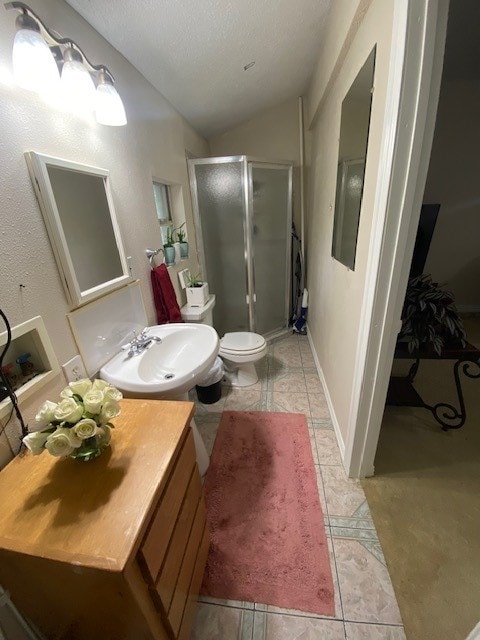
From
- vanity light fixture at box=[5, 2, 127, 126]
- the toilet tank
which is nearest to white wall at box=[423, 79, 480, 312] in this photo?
the toilet tank

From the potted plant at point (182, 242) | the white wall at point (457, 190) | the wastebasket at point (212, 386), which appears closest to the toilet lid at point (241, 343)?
the wastebasket at point (212, 386)

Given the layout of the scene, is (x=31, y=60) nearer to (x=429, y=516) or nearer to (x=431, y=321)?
(x=431, y=321)

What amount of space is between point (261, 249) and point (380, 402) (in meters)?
1.95

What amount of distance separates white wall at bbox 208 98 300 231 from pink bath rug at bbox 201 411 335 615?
8.91ft

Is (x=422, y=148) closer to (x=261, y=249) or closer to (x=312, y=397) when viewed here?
(x=312, y=397)

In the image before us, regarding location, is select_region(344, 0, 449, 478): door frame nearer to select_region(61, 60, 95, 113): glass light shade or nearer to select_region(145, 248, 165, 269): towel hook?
select_region(61, 60, 95, 113): glass light shade

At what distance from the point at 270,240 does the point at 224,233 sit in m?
0.51

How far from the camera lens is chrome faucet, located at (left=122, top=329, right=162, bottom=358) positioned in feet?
4.12

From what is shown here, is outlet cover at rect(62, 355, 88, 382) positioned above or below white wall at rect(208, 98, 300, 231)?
below

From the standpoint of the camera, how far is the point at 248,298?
274cm

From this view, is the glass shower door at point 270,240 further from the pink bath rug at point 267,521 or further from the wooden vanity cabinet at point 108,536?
the wooden vanity cabinet at point 108,536

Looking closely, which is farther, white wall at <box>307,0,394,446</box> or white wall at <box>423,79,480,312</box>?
white wall at <box>423,79,480,312</box>

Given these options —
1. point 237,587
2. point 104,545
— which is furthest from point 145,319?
point 237,587

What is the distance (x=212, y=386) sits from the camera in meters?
1.97
